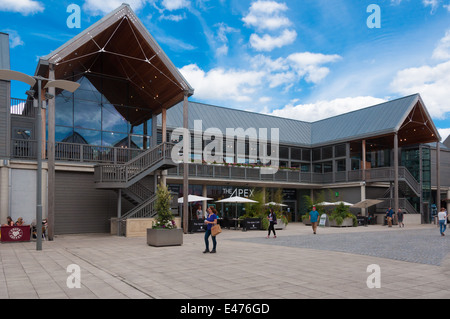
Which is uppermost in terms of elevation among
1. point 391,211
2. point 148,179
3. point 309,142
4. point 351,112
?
point 351,112

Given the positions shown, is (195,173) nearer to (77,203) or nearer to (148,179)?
(148,179)

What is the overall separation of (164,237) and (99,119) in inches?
392

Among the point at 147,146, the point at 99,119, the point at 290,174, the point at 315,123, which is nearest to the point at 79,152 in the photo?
the point at 99,119

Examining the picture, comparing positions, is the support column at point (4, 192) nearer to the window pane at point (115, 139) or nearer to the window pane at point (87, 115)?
the window pane at point (87, 115)

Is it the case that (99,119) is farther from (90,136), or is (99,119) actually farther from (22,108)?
(22,108)

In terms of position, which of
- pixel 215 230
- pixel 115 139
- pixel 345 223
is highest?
pixel 115 139

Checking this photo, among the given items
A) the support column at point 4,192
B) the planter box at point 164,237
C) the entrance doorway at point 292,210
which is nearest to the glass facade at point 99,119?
the support column at point 4,192

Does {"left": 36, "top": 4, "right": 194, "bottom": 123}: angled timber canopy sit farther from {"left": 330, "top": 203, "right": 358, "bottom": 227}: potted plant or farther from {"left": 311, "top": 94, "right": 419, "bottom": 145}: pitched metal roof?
{"left": 311, "top": 94, "right": 419, "bottom": 145}: pitched metal roof

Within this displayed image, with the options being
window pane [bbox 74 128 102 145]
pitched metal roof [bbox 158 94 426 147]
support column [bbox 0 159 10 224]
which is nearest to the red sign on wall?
support column [bbox 0 159 10 224]

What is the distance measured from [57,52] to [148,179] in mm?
8303

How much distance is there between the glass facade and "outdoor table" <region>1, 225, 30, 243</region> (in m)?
5.74

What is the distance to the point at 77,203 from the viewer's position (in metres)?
20.8

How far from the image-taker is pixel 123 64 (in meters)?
22.9
